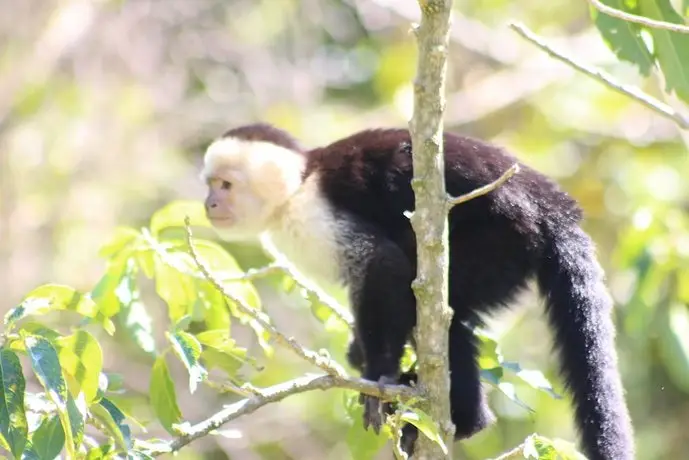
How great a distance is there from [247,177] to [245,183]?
0.07 feet

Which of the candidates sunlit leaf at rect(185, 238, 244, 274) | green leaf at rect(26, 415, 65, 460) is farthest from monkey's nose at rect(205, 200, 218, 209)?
green leaf at rect(26, 415, 65, 460)

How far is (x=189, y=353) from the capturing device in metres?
1.96

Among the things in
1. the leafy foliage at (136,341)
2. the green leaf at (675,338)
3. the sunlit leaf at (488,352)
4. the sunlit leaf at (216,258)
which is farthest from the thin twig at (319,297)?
the green leaf at (675,338)

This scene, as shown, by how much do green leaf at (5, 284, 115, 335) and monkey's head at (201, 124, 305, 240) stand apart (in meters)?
1.16

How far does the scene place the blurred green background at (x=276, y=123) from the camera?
582cm

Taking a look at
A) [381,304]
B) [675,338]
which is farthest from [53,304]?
[675,338]

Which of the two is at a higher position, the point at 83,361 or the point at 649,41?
the point at 649,41

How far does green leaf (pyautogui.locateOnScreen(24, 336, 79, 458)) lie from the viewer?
1.76 m

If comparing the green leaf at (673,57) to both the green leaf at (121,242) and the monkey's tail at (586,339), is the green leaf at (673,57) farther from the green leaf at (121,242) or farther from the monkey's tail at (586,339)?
the green leaf at (121,242)

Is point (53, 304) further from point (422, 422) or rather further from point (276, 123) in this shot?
point (276, 123)

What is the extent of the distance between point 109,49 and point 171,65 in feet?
2.02

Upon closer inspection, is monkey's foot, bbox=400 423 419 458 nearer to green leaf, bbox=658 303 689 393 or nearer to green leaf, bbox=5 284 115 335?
green leaf, bbox=5 284 115 335

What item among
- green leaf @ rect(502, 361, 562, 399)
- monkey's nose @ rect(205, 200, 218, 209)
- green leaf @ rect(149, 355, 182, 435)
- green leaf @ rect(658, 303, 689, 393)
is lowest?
green leaf @ rect(658, 303, 689, 393)

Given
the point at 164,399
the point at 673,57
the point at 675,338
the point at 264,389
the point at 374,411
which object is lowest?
the point at 675,338
